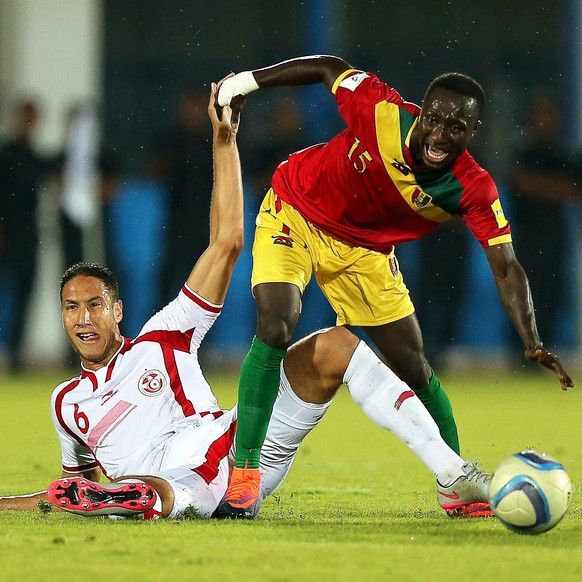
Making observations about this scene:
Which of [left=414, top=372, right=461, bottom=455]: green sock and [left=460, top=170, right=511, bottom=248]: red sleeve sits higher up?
[left=460, top=170, right=511, bottom=248]: red sleeve

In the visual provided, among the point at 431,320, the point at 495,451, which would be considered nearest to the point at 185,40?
the point at 431,320

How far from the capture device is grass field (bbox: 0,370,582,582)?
3912 mm

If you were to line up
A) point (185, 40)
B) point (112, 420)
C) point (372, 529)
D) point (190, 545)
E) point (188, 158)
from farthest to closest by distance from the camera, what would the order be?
point (185, 40), point (188, 158), point (112, 420), point (372, 529), point (190, 545)

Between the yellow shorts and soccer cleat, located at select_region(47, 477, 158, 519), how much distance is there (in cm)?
123

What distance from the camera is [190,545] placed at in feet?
14.2

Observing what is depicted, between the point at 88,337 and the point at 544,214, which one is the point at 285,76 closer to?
the point at 88,337

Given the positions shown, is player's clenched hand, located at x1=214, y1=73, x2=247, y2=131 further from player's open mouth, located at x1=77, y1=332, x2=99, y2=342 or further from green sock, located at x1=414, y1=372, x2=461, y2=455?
green sock, located at x1=414, y1=372, x2=461, y2=455

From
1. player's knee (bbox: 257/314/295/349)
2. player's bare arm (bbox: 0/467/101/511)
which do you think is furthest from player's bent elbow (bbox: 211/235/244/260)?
player's bare arm (bbox: 0/467/101/511)

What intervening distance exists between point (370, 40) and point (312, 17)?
3.97 metres

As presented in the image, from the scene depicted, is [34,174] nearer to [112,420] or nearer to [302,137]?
[302,137]

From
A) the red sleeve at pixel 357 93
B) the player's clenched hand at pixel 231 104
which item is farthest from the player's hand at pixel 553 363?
the player's clenched hand at pixel 231 104

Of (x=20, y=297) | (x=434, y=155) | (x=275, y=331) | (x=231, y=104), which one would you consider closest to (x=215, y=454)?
(x=275, y=331)

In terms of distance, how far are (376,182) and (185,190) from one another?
276 inches

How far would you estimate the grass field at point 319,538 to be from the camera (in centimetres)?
391
